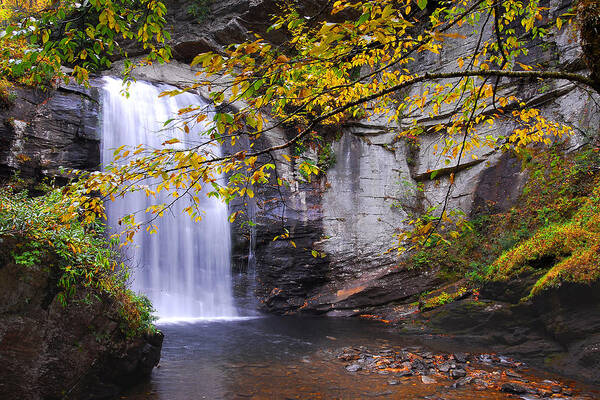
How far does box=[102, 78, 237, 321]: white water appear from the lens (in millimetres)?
10289

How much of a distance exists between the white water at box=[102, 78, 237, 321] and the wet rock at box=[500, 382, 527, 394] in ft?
26.2

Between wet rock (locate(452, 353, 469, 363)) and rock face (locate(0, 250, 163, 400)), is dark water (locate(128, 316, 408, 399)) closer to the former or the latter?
rock face (locate(0, 250, 163, 400))

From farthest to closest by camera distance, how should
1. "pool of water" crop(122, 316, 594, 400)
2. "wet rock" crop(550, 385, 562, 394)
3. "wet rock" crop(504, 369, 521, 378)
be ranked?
"wet rock" crop(504, 369, 521, 378)
"pool of water" crop(122, 316, 594, 400)
"wet rock" crop(550, 385, 562, 394)

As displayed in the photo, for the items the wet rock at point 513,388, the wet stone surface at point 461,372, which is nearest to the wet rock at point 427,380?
the wet stone surface at point 461,372

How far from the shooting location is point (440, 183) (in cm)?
1195

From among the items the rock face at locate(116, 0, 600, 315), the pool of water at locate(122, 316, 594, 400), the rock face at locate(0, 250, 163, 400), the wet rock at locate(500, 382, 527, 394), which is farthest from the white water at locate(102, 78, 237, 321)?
the wet rock at locate(500, 382, 527, 394)

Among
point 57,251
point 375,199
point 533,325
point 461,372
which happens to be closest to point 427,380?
point 461,372

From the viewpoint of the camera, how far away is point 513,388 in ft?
13.3

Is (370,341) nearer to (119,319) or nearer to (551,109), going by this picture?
(119,319)

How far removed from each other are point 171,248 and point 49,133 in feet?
14.8

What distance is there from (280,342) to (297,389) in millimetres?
2788

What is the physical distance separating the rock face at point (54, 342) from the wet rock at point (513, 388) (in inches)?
176

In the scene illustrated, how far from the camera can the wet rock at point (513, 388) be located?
4.02 metres

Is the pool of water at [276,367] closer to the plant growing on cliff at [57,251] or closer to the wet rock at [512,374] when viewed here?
the wet rock at [512,374]
